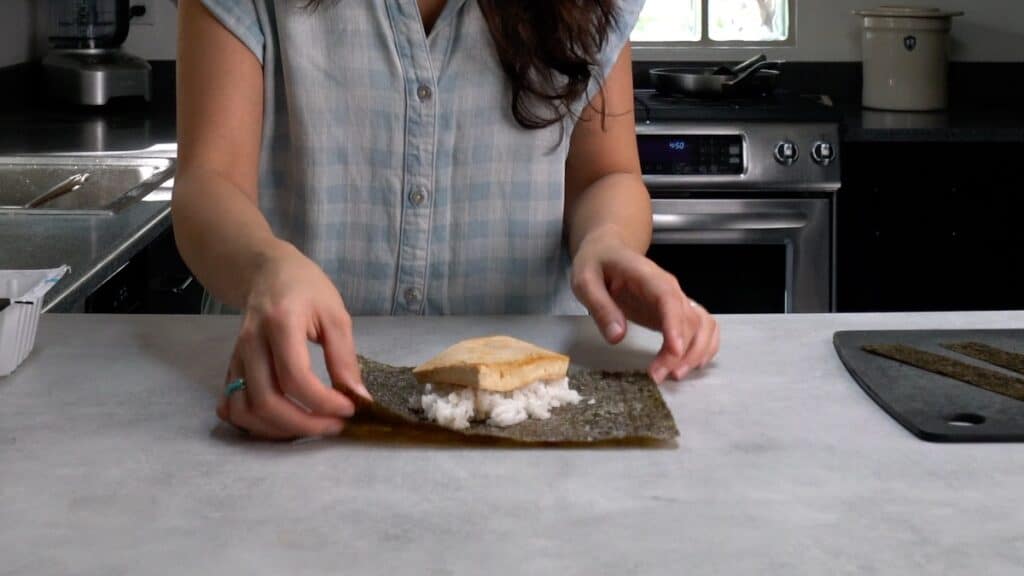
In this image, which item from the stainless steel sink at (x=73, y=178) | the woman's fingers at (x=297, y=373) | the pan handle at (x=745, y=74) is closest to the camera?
the woman's fingers at (x=297, y=373)

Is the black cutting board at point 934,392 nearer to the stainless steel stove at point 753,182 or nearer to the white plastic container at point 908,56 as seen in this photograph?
the stainless steel stove at point 753,182

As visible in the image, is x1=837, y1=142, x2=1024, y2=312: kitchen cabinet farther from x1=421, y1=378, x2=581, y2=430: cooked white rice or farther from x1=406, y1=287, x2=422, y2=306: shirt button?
x1=421, y1=378, x2=581, y2=430: cooked white rice

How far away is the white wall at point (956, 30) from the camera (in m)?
3.54

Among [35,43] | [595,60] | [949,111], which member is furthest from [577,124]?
[35,43]

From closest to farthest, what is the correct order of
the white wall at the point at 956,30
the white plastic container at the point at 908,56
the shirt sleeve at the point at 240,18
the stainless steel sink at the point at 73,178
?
the shirt sleeve at the point at 240,18 → the stainless steel sink at the point at 73,178 → the white plastic container at the point at 908,56 → the white wall at the point at 956,30

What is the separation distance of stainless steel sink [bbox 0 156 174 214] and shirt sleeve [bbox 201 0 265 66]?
1006 mm

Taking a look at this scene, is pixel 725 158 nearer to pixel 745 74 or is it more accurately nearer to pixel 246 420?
pixel 745 74

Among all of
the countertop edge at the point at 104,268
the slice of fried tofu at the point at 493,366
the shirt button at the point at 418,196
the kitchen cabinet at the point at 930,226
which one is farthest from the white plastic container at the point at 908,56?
the slice of fried tofu at the point at 493,366

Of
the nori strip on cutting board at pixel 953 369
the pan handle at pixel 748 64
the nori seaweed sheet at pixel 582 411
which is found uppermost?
the pan handle at pixel 748 64

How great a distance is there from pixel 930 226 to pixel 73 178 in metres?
1.77

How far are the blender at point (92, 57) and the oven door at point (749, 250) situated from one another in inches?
50.0

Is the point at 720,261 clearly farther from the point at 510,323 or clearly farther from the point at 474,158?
the point at 510,323

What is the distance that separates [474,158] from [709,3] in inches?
90.6

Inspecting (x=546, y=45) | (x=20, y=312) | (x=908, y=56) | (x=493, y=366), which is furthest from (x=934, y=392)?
(x=908, y=56)
